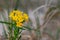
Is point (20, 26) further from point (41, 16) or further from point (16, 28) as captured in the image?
point (41, 16)

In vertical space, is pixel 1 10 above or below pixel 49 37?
above

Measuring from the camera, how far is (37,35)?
50.6 inches

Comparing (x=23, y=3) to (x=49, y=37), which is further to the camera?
(x=23, y=3)

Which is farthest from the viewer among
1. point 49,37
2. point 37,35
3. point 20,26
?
point 49,37

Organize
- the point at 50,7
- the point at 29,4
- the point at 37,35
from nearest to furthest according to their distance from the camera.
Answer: the point at 37,35, the point at 50,7, the point at 29,4

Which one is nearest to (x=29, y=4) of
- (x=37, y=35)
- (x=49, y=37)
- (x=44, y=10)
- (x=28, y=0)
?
(x=28, y=0)

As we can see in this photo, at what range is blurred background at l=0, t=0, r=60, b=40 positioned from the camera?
140 cm

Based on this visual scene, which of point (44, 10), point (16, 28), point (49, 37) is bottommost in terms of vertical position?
point (49, 37)

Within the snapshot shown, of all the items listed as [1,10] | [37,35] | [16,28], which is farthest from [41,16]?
[16,28]

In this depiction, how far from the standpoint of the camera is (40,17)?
1.74 metres

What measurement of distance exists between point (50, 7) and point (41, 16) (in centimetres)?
15

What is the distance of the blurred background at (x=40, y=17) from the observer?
4.61 ft

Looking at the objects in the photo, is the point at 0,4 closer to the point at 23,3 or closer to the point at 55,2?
the point at 23,3

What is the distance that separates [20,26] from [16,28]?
4cm
